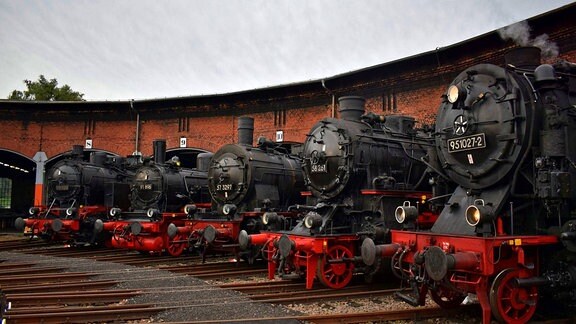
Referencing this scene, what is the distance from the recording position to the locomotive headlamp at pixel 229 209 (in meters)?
11.0

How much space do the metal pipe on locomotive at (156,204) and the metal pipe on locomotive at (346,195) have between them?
4.89m

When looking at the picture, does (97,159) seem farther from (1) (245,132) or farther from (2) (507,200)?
(2) (507,200)

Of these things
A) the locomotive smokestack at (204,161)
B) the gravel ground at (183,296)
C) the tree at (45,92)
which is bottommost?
the gravel ground at (183,296)

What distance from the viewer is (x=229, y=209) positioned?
11031mm

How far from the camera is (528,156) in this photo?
573 centimetres

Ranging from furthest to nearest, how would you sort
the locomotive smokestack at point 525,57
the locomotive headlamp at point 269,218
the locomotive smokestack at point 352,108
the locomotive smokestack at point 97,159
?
the locomotive smokestack at point 97,159 < the locomotive smokestack at point 352,108 < the locomotive headlamp at point 269,218 < the locomotive smokestack at point 525,57

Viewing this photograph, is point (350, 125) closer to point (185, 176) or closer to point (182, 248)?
point (182, 248)

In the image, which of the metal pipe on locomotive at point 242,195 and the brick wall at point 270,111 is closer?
the metal pipe on locomotive at point 242,195

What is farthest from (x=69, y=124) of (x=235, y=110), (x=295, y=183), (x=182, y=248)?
(x=295, y=183)

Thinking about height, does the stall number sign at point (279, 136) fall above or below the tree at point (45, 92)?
below

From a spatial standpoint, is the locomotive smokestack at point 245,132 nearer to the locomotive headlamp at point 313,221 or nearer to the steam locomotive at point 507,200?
the locomotive headlamp at point 313,221

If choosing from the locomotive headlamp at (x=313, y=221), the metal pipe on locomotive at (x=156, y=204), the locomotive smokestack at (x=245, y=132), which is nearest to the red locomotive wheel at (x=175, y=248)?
the metal pipe on locomotive at (x=156, y=204)

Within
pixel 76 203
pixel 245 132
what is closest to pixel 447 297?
pixel 245 132

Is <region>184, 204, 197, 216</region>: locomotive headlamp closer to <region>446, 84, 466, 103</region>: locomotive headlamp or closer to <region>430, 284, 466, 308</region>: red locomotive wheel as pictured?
<region>430, 284, 466, 308</region>: red locomotive wheel
